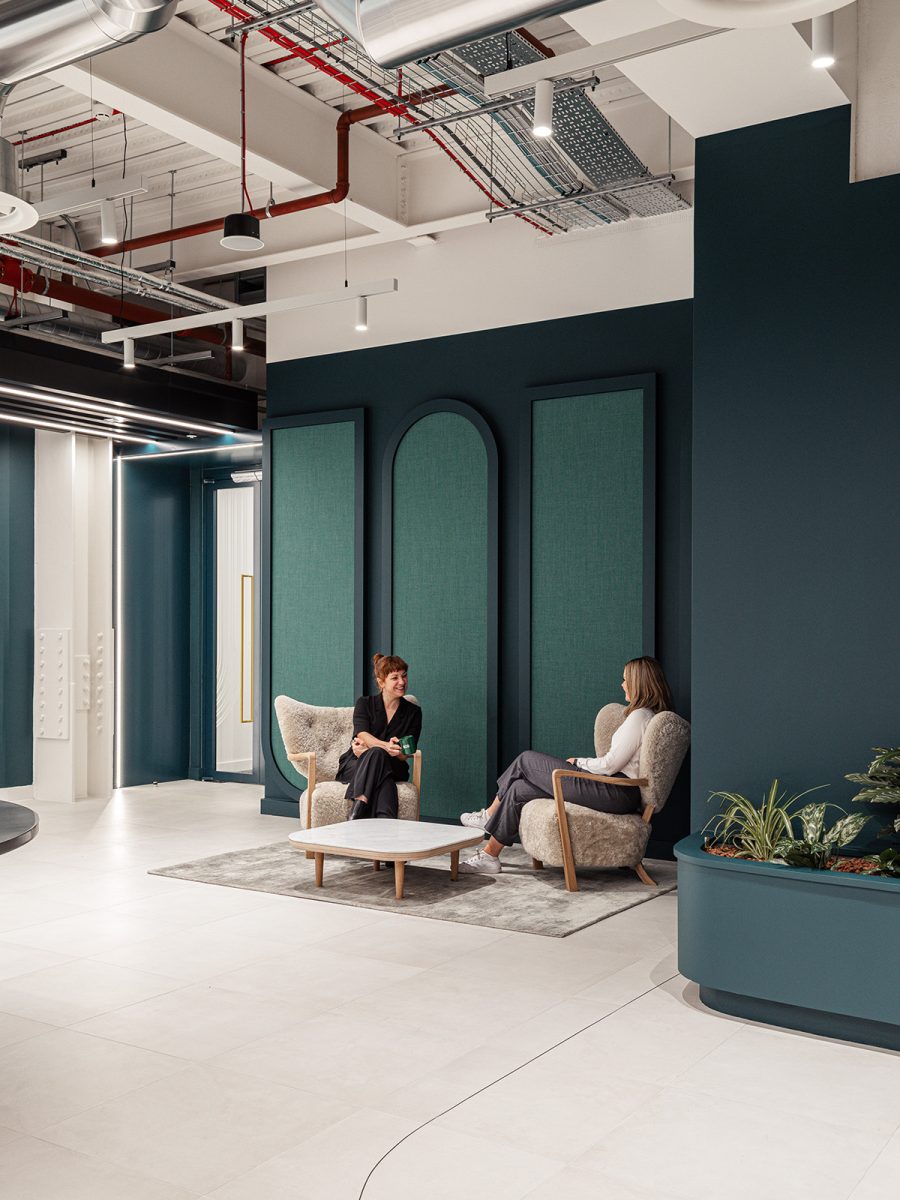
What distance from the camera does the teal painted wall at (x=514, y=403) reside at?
6625 mm

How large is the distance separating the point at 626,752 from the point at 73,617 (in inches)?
188

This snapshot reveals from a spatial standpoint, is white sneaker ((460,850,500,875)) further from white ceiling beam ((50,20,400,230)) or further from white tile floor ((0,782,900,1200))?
white ceiling beam ((50,20,400,230))

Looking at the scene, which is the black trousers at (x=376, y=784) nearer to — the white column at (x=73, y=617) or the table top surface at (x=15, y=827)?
the table top surface at (x=15, y=827)

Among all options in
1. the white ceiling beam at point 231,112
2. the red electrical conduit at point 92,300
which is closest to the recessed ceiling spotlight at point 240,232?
the white ceiling beam at point 231,112

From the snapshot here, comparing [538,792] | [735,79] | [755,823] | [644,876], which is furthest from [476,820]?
[735,79]

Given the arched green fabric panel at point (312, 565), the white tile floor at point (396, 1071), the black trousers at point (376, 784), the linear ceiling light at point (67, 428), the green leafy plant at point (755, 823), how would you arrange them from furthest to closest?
the linear ceiling light at point (67, 428) < the arched green fabric panel at point (312, 565) < the black trousers at point (376, 784) < the green leafy plant at point (755, 823) < the white tile floor at point (396, 1071)

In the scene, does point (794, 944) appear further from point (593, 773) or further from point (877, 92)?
point (877, 92)

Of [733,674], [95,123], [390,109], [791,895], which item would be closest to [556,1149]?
[791,895]

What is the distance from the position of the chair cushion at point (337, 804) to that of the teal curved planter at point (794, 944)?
9.28ft

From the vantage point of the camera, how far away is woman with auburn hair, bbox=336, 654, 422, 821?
6.53m

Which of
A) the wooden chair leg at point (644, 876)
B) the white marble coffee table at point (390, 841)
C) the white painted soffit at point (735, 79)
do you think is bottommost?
the wooden chair leg at point (644, 876)

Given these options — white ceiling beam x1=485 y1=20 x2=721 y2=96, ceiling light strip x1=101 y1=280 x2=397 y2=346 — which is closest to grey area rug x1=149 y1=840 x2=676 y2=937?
ceiling light strip x1=101 y1=280 x2=397 y2=346

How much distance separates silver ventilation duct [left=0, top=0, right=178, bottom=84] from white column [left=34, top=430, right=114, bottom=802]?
5764 millimetres

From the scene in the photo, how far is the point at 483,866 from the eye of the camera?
627 centimetres
